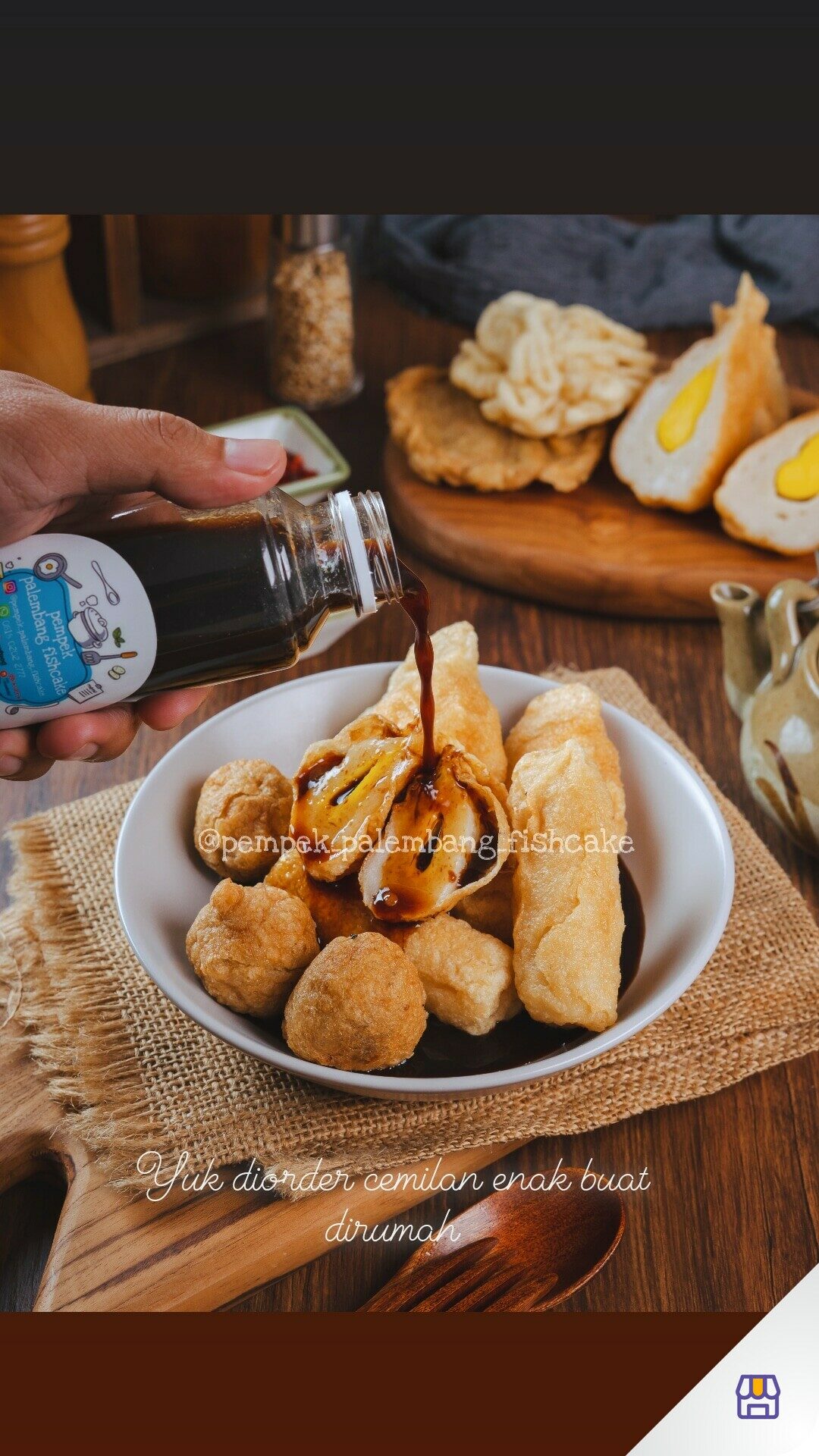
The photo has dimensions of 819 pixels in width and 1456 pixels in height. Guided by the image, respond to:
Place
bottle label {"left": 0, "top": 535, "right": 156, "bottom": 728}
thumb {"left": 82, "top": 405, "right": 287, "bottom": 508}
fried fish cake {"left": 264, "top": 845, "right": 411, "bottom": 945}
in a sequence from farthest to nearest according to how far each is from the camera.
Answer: fried fish cake {"left": 264, "top": 845, "right": 411, "bottom": 945} < thumb {"left": 82, "top": 405, "right": 287, "bottom": 508} < bottle label {"left": 0, "top": 535, "right": 156, "bottom": 728}

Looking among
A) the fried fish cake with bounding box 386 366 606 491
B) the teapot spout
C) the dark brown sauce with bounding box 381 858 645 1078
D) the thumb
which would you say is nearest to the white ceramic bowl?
the dark brown sauce with bounding box 381 858 645 1078

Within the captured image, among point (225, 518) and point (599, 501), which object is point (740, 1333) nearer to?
point (225, 518)

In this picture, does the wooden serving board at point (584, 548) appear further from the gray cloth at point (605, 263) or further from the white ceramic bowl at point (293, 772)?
the gray cloth at point (605, 263)

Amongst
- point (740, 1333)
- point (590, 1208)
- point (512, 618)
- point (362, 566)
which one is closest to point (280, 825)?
point (362, 566)

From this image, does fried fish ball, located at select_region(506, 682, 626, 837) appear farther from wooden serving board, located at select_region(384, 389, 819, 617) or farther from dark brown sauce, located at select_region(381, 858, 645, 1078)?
wooden serving board, located at select_region(384, 389, 819, 617)

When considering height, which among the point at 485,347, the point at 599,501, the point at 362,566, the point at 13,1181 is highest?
the point at 362,566

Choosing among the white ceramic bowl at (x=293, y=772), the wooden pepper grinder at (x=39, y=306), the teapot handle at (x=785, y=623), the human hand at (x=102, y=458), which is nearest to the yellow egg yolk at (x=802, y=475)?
the teapot handle at (x=785, y=623)

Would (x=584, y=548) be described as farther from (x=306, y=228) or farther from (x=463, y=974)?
(x=463, y=974)

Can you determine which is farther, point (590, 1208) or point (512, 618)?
point (512, 618)
